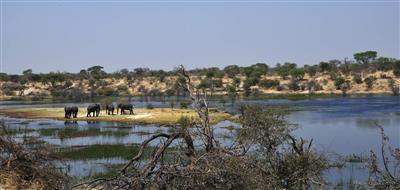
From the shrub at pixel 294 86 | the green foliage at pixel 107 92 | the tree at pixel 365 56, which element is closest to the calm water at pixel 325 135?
the shrub at pixel 294 86

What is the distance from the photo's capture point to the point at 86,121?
4153 centimetres

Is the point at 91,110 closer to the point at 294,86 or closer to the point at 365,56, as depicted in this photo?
the point at 294,86

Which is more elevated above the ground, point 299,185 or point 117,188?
point 117,188

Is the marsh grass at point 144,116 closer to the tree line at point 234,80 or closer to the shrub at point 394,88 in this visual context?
the tree line at point 234,80

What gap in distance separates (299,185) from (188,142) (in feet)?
13.0

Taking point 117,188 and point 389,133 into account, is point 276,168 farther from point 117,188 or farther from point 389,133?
point 389,133

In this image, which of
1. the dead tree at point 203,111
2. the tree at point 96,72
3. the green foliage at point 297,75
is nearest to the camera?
the dead tree at point 203,111

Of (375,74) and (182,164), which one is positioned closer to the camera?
(182,164)

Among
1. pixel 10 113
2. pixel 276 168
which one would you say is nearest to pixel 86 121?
pixel 10 113

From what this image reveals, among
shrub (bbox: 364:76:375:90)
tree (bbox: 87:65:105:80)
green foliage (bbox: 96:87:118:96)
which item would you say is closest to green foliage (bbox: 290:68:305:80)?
shrub (bbox: 364:76:375:90)

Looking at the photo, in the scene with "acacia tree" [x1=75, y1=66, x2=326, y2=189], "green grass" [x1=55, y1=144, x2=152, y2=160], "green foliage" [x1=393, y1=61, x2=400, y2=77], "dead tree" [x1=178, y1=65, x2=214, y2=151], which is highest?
"green foliage" [x1=393, y1=61, x2=400, y2=77]

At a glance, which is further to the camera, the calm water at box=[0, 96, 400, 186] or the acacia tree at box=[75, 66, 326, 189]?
the calm water at box=[0, 96, 400, 186]

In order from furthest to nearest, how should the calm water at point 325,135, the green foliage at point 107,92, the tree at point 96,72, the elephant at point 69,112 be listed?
the tree at point 96,72 < the green foliage at point 107,92 < the elephant at point 69,112 < the calm water at point 325,135

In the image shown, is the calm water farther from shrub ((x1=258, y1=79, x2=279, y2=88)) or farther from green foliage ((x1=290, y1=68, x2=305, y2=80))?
green foliage ((x1=290, y1=68, x2=305, y2=80))
